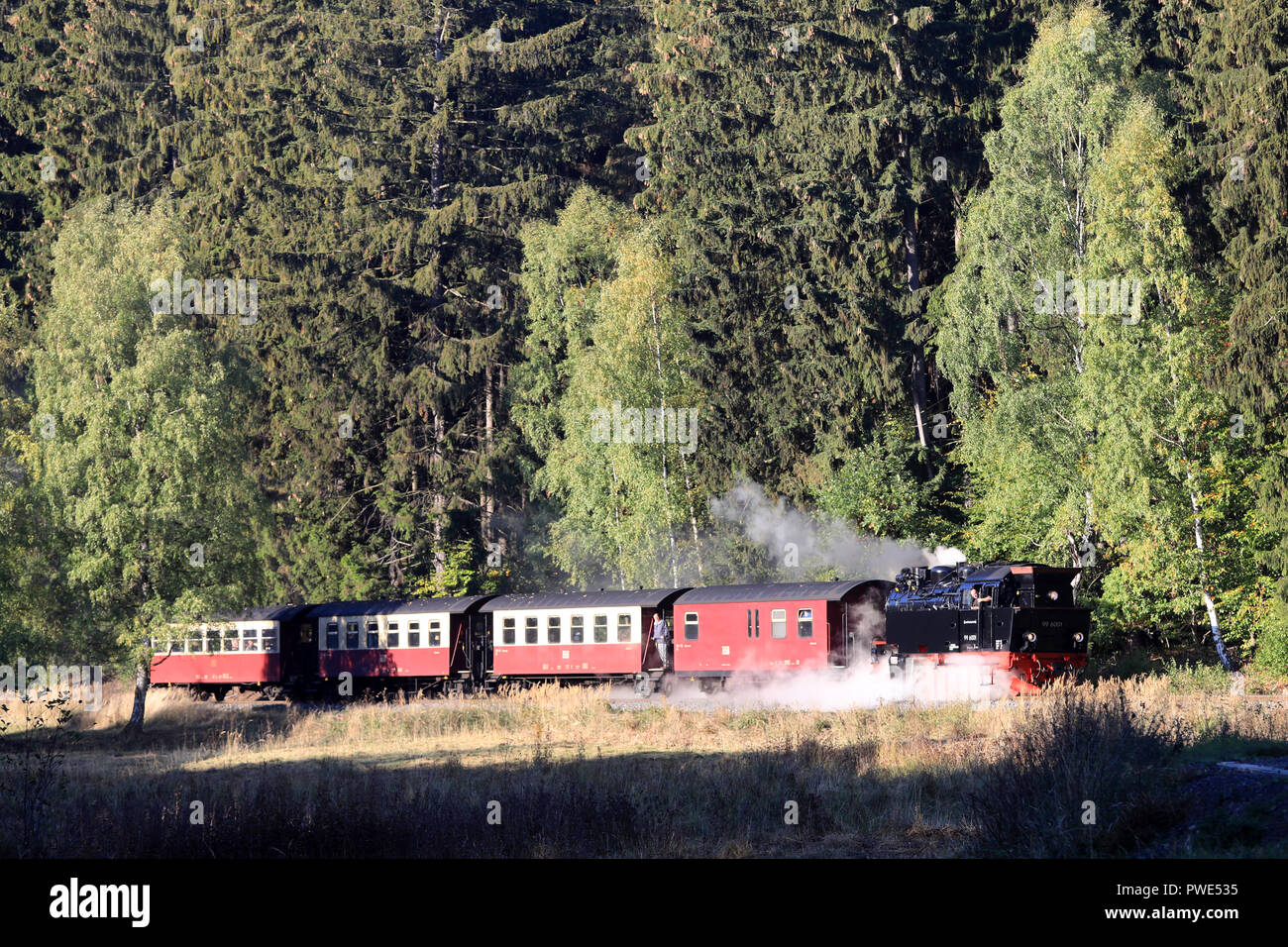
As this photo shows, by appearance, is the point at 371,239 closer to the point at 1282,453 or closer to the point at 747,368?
the point at 747,368

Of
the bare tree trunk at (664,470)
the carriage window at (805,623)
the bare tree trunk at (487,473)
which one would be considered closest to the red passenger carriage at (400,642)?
the bare tree trunk at (664,470)

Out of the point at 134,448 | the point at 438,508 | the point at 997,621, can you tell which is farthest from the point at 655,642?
the point at 438,508

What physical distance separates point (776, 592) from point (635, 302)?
14402 millimetres

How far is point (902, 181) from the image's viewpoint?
144ft

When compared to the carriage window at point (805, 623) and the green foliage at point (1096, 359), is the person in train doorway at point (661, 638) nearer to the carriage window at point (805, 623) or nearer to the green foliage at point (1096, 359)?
the carriage window at point (805, 623)

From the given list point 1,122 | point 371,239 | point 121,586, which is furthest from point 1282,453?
point 1,122

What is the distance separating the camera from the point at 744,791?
17.9 metres

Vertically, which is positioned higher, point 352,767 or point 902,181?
point 902,181

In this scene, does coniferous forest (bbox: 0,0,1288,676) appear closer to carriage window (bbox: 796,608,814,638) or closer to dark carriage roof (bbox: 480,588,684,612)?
carriage window (bbox: 796,608,814,638)

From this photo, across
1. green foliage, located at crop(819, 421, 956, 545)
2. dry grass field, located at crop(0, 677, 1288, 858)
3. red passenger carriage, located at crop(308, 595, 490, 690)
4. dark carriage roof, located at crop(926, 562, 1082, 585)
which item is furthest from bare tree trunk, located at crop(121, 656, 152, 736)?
green foliage, located at crop(819, 421, 956, 545)

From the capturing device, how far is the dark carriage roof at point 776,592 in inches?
1280

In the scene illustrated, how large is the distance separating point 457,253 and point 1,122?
25.4 meters

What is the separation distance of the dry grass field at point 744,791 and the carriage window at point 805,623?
6.56 meters
